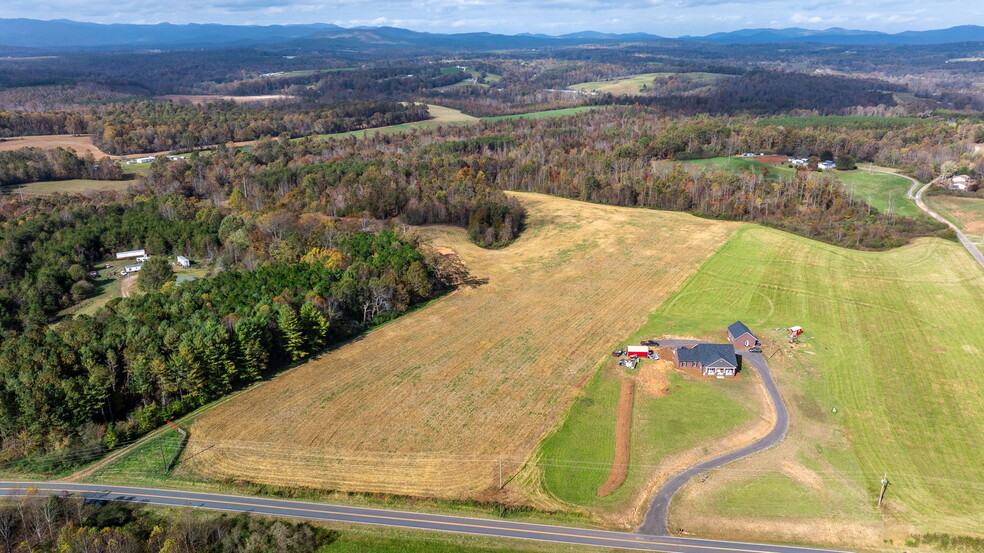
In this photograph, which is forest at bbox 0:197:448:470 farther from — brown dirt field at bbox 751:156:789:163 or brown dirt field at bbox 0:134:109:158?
brown dirt field at bbox 751:156:789:163

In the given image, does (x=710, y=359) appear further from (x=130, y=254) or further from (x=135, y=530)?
(x=130, y=254)

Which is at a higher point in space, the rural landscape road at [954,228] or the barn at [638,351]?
the rural landscape road at [954,228]

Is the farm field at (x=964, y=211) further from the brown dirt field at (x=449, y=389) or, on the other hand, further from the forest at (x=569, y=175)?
the brown dirt field at (x=449, y=389)

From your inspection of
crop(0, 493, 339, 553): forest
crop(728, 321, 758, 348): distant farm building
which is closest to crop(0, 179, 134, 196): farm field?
crop(0, 493, 339, 553): forest

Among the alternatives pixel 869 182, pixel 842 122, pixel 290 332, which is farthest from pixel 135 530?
pixel 842 122

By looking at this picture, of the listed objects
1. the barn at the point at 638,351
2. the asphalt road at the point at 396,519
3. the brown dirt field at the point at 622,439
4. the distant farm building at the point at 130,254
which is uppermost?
the distant farm building at the point at 130,254

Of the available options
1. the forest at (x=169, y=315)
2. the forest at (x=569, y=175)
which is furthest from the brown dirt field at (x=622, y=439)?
the forest at (x=569, y=175)

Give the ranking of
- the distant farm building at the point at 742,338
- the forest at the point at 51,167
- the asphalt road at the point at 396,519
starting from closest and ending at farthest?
the asphalt road at the point at 396,519 → the distant farm building at the point at 742,338 → the forest at the point at 51,167
